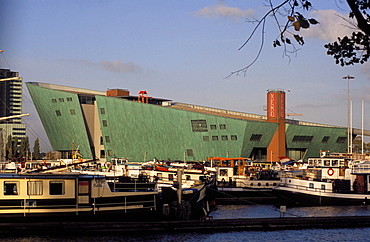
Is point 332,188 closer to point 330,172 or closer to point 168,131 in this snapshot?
point 330,172

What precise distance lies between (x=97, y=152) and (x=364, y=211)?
83.1m

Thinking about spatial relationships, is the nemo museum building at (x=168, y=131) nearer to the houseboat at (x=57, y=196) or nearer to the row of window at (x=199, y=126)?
the row of window at (x=199, y=126)

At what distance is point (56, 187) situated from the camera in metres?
33.1

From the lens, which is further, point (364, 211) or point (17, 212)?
point (364, 211)

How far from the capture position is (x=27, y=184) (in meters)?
32.6

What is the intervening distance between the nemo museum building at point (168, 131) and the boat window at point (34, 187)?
234ft

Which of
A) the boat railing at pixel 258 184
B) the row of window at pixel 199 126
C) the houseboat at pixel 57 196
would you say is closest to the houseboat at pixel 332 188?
the boat railing at pixel 258 184

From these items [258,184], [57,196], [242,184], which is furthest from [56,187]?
[258,184]

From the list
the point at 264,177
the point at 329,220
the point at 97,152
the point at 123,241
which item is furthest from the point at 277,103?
the point at 123,241

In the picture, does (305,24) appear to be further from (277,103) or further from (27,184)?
(277,103)

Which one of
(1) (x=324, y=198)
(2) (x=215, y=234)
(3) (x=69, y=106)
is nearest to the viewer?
(2) (x=215, y=234)

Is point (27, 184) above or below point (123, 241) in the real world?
above

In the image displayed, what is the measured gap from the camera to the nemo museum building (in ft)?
357

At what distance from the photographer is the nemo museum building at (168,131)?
4281 inches
